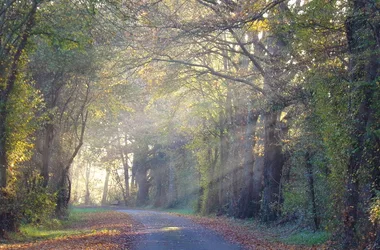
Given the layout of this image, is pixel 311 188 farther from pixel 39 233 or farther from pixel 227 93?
pixel 227 93

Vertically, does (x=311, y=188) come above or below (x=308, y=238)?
above

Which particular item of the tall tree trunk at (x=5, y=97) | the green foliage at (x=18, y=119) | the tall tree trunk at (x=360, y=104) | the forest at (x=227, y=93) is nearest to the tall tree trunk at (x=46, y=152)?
the forest at (x=227, y=93)

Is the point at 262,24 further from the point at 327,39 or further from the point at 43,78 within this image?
the point at 43,78

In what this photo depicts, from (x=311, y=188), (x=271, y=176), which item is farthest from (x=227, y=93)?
(x=311, y=188)

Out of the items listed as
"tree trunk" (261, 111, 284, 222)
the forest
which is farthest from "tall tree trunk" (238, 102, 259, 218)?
"tree trunk" (261, 111, 284, 222)

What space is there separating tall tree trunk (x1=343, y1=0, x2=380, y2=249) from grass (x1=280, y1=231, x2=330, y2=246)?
9.28 feet

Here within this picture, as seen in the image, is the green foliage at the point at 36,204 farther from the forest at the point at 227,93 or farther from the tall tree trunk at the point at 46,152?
the tall tree trunk at the point at 46,152

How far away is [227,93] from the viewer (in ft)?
97.7

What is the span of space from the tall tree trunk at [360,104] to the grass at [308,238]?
283 cm

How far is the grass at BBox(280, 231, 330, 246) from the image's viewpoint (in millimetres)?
14991

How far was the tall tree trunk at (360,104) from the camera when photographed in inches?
449

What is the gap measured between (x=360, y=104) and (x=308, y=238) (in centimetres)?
587

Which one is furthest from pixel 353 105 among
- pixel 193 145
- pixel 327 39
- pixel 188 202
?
pixel 188 202

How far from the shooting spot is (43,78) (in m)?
24.3
